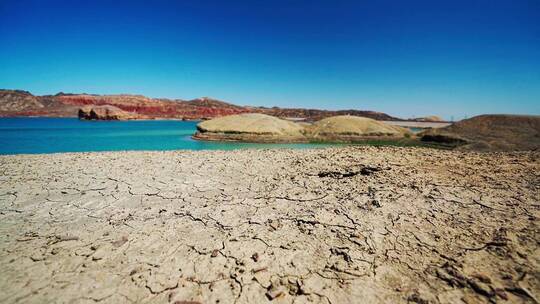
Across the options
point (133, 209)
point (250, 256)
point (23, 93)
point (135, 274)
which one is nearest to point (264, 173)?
point (133, 209)

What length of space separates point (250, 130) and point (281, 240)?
2617cm

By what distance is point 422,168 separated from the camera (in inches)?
298

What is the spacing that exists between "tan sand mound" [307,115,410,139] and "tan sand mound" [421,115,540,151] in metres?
6.46

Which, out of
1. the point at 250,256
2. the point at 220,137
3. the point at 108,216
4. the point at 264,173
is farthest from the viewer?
the point at 220,137

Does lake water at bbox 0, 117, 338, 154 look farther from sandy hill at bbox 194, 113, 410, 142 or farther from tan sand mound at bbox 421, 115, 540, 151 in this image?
tan sand mound at bbox 421, 115, 540, 151

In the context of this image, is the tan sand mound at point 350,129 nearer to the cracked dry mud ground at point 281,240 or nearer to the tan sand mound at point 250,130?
the tan sand mound at point 250,130

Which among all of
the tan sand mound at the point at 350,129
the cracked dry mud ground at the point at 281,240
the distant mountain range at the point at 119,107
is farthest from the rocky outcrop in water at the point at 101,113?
the cracked dry mud ground at the point at 281,240

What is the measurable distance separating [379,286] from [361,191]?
2.95 metres

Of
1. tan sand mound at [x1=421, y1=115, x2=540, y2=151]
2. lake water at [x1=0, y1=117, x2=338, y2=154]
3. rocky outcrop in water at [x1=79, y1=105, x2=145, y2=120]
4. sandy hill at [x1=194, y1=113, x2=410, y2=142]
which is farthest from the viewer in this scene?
rocky outcrop in water at [x1=79, y1=105, x2=145, y2=120]

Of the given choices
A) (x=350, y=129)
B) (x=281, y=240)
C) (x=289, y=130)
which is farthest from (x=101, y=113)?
(x=281, y=240)

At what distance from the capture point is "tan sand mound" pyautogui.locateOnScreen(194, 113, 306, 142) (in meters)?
28.7

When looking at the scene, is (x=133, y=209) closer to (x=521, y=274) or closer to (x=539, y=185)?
(x=521, y=274)

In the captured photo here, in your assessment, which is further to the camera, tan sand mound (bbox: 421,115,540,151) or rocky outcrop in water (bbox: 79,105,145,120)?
rocky outcrop in water (bbox: 79,105,145,120)

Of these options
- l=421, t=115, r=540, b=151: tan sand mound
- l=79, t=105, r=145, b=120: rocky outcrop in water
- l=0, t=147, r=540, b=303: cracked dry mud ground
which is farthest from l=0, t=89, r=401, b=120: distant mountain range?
l=0, t=147, r=540, b=303: cracked dry mud ground
